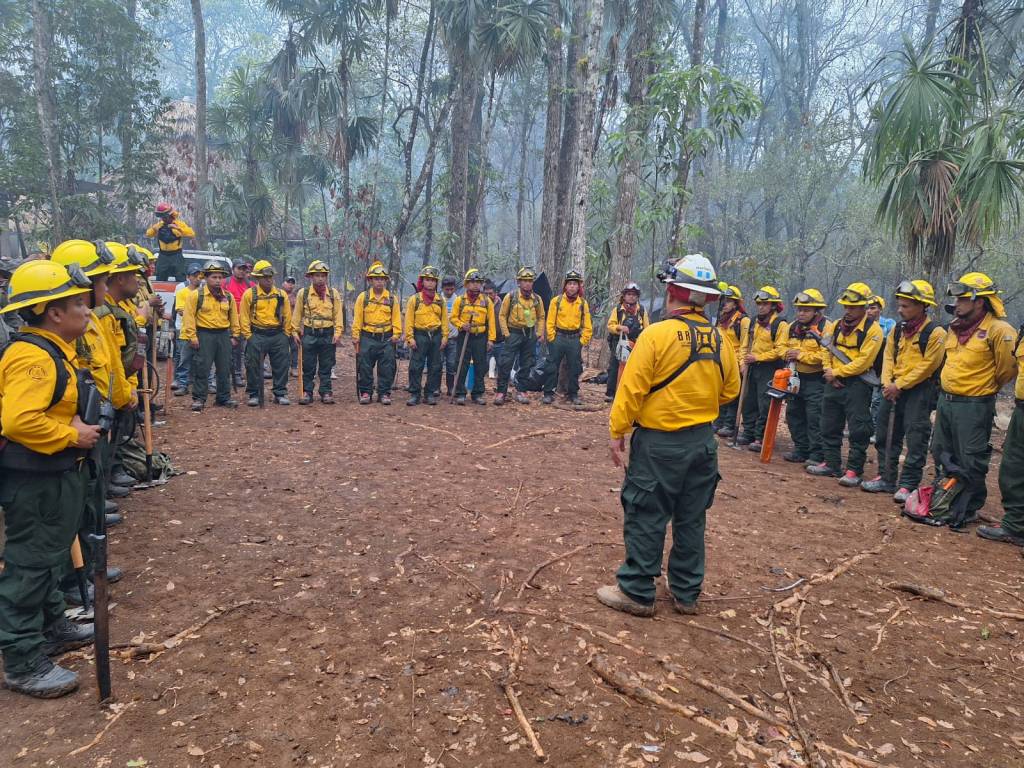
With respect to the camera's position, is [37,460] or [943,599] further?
[943,599]

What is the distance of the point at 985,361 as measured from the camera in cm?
565

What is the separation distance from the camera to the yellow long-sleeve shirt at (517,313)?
34.2ft

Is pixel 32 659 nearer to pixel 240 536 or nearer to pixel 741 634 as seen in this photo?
pixel 240 536

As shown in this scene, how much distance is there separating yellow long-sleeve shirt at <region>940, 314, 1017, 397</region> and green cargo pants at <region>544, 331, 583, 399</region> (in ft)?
18.3

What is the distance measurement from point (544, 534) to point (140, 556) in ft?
9.68

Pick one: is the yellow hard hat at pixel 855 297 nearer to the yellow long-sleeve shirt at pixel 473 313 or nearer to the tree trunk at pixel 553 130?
the yellow long-sleeve shirt at pixel 473 313

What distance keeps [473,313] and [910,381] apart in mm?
6039

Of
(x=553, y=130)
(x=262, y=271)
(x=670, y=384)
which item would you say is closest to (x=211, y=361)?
(x=262, y=271)

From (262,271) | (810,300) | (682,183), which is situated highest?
(682,183)

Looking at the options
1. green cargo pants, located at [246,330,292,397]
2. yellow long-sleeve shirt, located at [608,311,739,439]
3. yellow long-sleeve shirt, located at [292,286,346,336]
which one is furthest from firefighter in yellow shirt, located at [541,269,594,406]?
yellow long-sleeve shirt, located at [608,311,739,439]

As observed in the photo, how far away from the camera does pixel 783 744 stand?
2877mm

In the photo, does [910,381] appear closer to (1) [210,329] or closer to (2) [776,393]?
(2) [776,393]

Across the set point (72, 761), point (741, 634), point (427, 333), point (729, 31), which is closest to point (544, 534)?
point (741, 634)

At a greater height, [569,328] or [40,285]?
[40,285]
